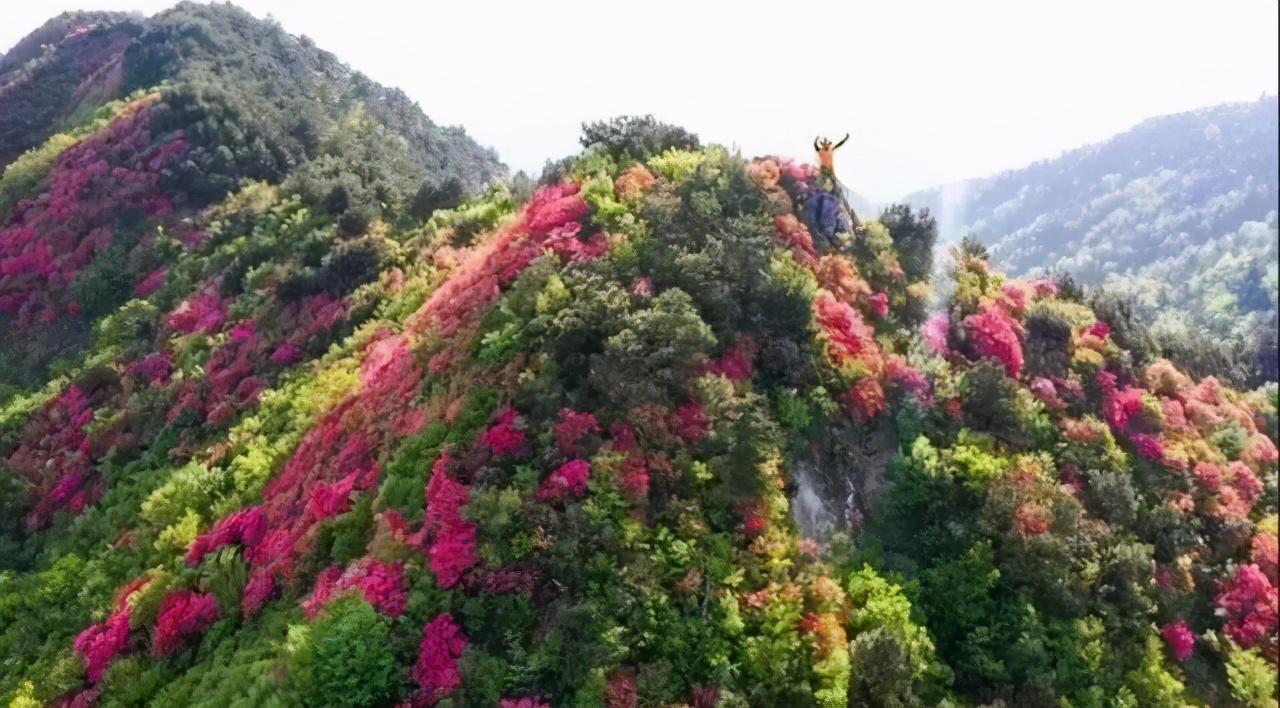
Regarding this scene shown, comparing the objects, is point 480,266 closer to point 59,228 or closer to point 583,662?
point 583,662

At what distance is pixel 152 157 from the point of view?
37938 mm

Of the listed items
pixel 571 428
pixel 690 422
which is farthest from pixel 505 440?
pixel 690 422

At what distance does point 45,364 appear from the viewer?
1153 inches

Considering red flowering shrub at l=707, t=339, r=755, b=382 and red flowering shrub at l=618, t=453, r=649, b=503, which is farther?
red flowering shrub at l=707, t=339, r=755, b=382

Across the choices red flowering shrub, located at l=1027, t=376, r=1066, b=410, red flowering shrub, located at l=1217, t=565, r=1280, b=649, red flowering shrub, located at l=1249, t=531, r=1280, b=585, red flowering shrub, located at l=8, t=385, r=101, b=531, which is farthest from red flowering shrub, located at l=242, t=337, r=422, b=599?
red flowering shrub, located at l=1249, t=531, r=1280, b=585

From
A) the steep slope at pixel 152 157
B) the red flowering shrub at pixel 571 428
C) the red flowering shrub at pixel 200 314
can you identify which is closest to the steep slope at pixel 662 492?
the red flowering shrub at pixel 571 428

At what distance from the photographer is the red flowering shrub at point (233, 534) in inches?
662

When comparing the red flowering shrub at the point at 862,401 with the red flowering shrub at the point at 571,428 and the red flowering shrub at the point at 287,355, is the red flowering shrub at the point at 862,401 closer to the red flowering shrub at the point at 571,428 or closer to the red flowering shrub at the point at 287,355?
the red flowering shrub at the point at 571,428

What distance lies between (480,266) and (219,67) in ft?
124

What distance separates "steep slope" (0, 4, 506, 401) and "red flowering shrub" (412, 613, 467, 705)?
713 inches

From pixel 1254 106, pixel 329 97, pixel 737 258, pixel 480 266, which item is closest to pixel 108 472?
pixel 480 266

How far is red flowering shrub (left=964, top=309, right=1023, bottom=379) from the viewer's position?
2103cm

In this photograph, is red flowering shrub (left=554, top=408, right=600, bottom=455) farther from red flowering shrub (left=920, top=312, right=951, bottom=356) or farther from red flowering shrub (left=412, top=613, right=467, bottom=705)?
red flowering shrub (left=920, top=312, right=951, bottom=356)

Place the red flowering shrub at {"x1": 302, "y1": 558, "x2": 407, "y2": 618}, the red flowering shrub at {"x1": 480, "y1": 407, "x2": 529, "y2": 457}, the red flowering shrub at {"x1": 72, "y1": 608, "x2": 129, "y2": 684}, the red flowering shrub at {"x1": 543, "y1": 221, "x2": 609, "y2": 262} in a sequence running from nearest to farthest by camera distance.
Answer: the red flowering shrub at {"x1": 302, "y1": 558, "x2": 407, "y2": 618} < the red flowering shrub at {"x1": 480, "y1": 407, "x2": 529, "y2": 457} < the red flowering shrub at {"x1": 72, "y1": 608, "x2": 129, "y2": 684} < the red flowering shrub at {"x1": 543, "y1": 221, "x2": 609, "y2": 262}
